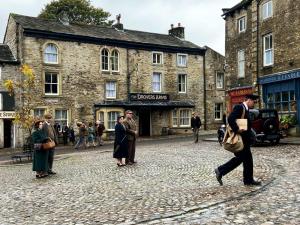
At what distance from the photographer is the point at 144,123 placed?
37438mm

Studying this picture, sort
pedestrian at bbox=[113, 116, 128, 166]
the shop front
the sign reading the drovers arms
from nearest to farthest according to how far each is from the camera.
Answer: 1. pedestrian at bbox=[113, 116, 128, 166]
2. the shop front
3. the sign reading the drovers arms

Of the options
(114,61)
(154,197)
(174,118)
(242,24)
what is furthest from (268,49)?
(154,197)

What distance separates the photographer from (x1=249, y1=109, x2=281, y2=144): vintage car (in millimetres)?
19469

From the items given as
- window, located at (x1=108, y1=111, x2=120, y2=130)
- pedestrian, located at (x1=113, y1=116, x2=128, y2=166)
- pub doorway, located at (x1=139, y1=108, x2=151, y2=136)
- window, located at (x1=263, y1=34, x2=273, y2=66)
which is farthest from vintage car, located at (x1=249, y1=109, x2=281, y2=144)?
pub doorway, located at (x1=139, y1=108, x2=151, y2=136)

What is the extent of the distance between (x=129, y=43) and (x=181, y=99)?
7336 mm

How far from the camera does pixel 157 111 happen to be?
37.5m

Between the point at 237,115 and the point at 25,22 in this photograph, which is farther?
the point at 25,22

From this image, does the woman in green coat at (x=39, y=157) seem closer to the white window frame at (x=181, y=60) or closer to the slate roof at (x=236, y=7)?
the slate roof at (x=236, y=7)

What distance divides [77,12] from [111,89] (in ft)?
54.2

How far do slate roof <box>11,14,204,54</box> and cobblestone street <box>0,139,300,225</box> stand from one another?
20558mm

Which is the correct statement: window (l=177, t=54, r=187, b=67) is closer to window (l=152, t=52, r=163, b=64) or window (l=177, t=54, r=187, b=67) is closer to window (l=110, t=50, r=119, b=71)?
window (l=152, t=52, r=163, b=64)

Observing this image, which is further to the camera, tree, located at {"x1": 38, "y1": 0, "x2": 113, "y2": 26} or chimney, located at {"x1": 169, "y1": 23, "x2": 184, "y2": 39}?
tree, located at {"x1": 38, "y1": 0, "x2": 113, "y2": 26}

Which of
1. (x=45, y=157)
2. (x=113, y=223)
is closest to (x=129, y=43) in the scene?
(x=45, y=157)

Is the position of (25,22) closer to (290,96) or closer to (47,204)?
(290,96)
